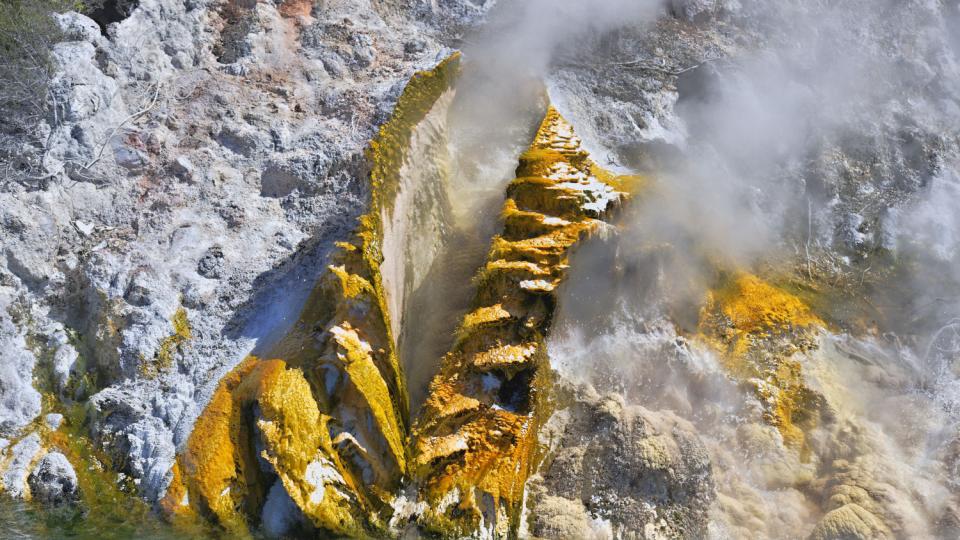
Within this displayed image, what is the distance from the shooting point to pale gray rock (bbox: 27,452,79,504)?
4.35 meters

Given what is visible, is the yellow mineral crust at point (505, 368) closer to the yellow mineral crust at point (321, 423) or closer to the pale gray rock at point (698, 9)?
the yellow mineral crust at point (321, 423)

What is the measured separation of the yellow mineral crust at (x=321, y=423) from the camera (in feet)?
14.2

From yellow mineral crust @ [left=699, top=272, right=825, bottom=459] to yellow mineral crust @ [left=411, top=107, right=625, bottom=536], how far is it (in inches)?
54.2

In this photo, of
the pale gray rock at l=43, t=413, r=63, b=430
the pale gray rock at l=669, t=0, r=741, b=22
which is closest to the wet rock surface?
the pale gray rock at l=43, t=413, r=63, b=430

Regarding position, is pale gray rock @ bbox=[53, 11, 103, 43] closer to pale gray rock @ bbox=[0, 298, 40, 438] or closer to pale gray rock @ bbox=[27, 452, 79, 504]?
pale gray rock @ bbox=[0, 298, 40, 438]

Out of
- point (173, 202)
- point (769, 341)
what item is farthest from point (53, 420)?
point (769, 341)

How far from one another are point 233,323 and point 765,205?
5379 millimetres

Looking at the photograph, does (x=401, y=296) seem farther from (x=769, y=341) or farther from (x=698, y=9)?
(x=698, y=9)

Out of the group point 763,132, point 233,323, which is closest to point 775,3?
point 763,132

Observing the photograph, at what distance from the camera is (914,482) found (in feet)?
17.6

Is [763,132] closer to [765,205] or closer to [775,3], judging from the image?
[765,205]

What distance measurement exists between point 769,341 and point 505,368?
8.47 ft

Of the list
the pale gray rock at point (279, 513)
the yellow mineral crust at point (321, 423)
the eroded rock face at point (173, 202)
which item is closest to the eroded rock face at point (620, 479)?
the yellow mineral crust at point (321, 423)

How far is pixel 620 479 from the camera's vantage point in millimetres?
4977
